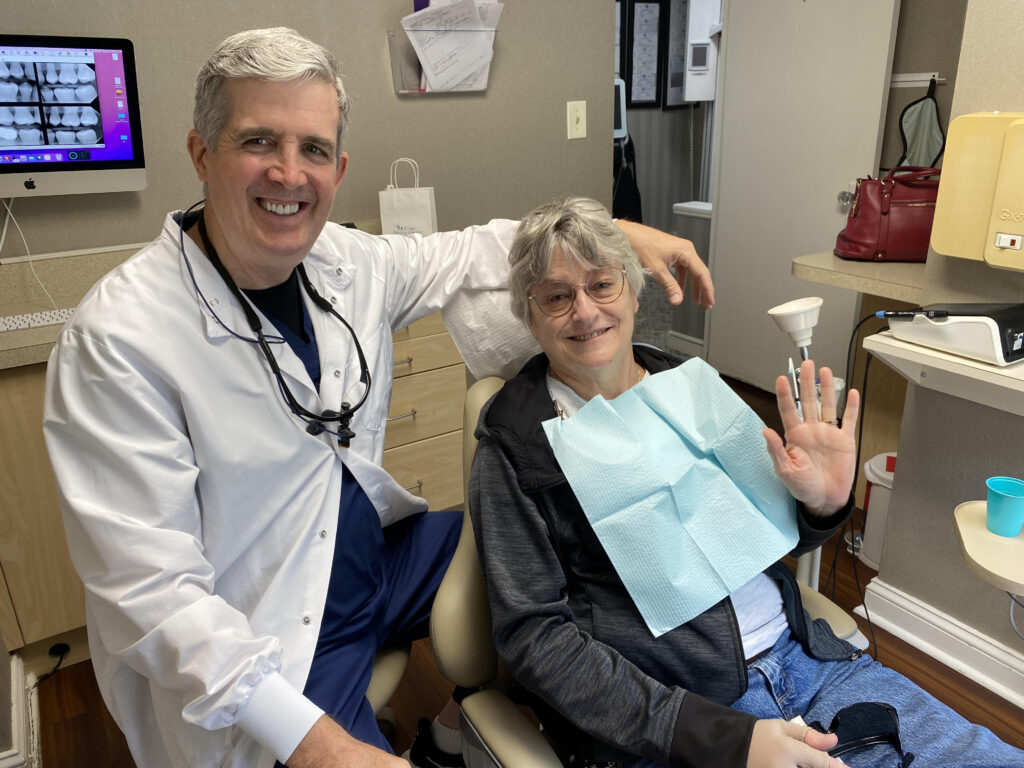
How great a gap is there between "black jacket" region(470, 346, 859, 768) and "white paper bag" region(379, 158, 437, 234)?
52.3 inches

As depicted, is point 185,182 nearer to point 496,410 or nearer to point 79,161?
point 79,161

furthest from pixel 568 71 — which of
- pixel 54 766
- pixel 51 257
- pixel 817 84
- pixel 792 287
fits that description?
pixel 54 766

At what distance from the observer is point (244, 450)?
3.78 ft

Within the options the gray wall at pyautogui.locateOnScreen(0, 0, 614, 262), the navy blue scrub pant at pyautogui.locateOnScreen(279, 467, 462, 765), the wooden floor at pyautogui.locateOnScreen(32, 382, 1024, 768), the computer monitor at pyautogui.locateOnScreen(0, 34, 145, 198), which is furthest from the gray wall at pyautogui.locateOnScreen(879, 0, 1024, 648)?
the computer monitor at pyautogui.locateOnScreen(0, 34, 145, 198)

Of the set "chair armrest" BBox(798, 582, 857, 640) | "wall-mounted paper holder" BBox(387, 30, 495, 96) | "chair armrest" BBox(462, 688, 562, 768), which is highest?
"wall-mounted paper holder" BBox(387, 30, 495, 96)

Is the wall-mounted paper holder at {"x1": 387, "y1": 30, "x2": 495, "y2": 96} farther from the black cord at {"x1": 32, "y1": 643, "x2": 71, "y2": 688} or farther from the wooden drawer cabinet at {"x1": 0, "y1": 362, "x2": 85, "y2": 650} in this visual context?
the black cord at {"x1": 32, "y1": 643, "x2": 71, "y2": 688}

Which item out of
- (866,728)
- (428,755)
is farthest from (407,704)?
(866,728)

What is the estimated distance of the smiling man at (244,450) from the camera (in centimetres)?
100

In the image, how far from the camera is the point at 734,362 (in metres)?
3.82

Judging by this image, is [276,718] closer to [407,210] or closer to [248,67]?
[248,67]

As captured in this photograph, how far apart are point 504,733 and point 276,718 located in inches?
12.0

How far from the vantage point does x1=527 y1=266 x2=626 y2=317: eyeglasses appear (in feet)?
4.16

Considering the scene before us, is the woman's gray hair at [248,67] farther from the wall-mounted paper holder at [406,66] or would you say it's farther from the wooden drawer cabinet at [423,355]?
the wall-mounted paper holder at [406,66]

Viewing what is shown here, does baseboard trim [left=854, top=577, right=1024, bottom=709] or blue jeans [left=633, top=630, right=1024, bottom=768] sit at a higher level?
blue jeans [left=633, top=630, right=1024, bottom=768]
